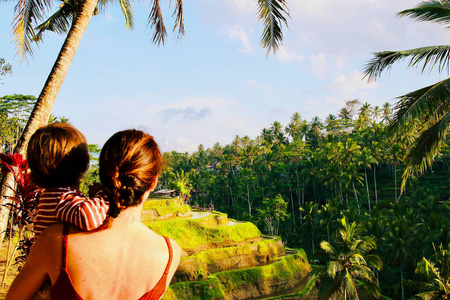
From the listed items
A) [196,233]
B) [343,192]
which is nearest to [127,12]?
[196,233]

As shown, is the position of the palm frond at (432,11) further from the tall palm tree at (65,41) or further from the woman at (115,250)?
the woman at (115,250)

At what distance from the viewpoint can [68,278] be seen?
44.9 inches

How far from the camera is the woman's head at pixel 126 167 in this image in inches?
49.1

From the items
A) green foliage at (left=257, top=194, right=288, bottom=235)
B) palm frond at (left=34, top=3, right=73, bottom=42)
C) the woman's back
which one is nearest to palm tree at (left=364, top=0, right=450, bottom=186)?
the woman's back

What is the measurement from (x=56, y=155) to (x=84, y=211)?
0.32m

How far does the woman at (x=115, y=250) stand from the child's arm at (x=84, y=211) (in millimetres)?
31

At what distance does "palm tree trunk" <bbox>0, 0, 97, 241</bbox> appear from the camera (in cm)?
414

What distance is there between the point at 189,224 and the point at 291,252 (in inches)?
323

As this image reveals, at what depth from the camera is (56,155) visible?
1.34 meters

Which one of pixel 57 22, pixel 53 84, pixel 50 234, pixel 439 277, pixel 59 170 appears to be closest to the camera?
pixel 50 234

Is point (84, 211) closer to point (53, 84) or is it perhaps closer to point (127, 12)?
point (53, 84)

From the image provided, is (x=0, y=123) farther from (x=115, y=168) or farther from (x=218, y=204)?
(x=218, y=204)

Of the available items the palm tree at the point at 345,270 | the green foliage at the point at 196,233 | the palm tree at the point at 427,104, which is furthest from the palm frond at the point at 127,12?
the palm tree at the point at 345,270

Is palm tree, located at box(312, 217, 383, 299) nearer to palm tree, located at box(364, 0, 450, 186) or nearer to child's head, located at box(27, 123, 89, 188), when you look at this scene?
palm tree, located at box(364, 0, 450, 186)
